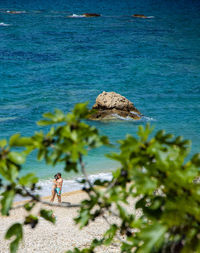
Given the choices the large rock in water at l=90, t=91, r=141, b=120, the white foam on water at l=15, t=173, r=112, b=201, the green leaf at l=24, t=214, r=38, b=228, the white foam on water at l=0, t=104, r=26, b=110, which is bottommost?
the white foam on water at l=0, t=104, r=26, b=110

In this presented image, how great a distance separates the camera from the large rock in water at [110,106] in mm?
26859

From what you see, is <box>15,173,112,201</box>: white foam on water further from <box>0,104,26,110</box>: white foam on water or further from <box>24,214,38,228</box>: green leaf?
<box>24,214,38,228</box>: green leaf

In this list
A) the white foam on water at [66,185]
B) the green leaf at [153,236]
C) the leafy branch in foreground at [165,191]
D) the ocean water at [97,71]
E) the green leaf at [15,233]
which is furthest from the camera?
the ocean water at [97,71]

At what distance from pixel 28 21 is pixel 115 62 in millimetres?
26457

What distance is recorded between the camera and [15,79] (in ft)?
127

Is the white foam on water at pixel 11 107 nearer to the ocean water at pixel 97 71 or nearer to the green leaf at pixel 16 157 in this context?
the ocean water at pixel 97 71

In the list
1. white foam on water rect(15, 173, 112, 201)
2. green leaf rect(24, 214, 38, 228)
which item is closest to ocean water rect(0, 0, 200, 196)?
white foam on water rect(15, 173, 112, 201)

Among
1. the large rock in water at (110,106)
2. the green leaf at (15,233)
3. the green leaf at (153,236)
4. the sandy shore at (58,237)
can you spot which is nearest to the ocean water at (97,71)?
the large rock in water at (110,106)

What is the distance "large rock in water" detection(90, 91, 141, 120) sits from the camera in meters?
26.9

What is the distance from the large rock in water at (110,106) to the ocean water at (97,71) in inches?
30.2

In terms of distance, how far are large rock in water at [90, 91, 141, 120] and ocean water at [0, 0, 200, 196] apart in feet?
2.52

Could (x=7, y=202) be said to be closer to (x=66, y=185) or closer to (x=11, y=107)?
(x=66, y=185)

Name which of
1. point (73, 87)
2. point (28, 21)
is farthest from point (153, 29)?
point (73, 87)

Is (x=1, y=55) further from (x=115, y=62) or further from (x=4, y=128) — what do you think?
(x=4, y=128)
